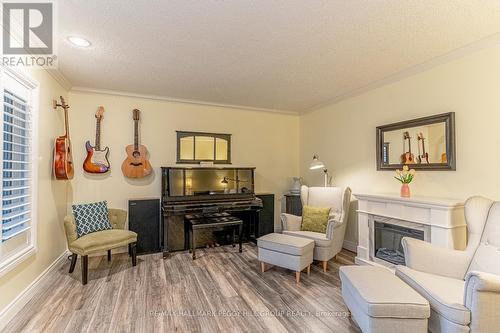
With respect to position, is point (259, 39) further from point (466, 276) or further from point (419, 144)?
point (466, 276)

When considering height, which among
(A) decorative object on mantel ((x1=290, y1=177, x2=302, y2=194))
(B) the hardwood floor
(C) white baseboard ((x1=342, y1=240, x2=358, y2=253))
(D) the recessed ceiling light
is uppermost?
(D) the recessed ceiling light

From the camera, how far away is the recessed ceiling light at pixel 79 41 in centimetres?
237

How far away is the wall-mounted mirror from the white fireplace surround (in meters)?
0.47

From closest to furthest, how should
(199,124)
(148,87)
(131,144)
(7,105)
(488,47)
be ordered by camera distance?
(7,105)
(488,47)
(148,87)
(131,144)
(199,124)

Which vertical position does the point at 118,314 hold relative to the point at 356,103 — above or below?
below

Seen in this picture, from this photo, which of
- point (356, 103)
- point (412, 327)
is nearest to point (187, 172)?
point (356, 103)

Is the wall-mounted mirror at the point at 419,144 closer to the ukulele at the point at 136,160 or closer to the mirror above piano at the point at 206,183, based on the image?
the mirror above piano at the point at 206,183

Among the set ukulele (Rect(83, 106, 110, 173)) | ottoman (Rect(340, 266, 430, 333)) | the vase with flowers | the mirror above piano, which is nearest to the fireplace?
the vase with flowers

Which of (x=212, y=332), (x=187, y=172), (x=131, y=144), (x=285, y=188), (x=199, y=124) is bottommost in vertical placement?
(x=212, y=332)

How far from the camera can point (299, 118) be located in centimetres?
541

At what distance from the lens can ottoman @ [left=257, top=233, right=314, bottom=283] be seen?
2859 millimetres

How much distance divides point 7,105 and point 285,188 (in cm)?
436

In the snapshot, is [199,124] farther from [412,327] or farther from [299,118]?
[412,327]

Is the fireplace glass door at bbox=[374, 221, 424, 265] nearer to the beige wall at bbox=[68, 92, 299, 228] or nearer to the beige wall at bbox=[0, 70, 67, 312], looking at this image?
the beige wall at bbox=[68, 92, 299, 228]
